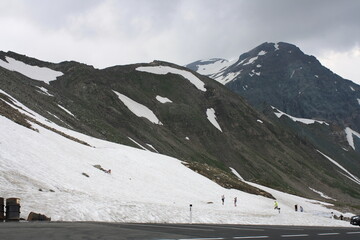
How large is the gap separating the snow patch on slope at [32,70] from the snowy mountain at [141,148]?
415 millimetres

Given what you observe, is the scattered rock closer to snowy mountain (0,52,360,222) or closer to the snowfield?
the snowfield

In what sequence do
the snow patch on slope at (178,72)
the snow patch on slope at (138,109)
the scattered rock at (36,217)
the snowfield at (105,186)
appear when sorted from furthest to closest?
the snow patch on slope at (178,72)
the snow patch on slope at (138,109)
the snowfield at (105,186)
the scattered rock at (36,217)

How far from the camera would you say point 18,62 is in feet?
441

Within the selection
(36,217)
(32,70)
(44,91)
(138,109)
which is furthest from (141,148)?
(32,70)

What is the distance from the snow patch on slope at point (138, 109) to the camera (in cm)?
11925

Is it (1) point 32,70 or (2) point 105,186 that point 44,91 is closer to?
(1) point 32,70

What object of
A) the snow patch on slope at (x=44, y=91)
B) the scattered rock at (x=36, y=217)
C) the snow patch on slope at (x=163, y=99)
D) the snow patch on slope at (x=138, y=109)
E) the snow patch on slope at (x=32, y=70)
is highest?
the snow patch on slope at (x=32, y=70)

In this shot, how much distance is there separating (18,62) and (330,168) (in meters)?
122

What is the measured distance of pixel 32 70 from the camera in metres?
131

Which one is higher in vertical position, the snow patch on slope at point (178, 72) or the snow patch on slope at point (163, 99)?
the snow patch on slope at point (178, 72)

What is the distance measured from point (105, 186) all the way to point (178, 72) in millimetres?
133082

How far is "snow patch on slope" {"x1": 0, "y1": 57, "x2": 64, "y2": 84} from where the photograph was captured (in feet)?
410

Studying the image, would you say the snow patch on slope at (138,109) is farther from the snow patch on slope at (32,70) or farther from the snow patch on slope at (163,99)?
the snow patch on slope at (32,70)

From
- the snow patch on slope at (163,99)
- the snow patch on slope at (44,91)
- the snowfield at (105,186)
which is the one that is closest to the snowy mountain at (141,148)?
the snowfield at (105,186)
